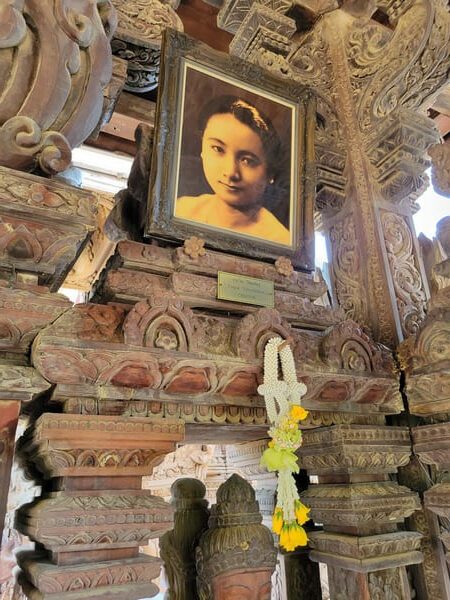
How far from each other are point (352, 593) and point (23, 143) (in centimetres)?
192

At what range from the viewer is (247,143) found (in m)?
2.13

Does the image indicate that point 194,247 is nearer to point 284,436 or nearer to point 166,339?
point 166,339

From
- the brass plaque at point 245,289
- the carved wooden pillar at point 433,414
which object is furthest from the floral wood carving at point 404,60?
the brass plaque at point 245,289

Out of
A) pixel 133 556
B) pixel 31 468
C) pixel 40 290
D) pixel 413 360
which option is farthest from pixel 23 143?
pixel 413 360

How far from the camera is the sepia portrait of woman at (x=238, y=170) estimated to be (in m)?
1.98

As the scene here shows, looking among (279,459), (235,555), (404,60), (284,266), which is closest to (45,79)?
(284,266)

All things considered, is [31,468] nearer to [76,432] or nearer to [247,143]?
[76,432]

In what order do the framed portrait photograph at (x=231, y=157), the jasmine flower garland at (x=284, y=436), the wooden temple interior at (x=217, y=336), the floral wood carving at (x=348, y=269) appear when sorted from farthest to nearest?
the floral wood carving at (x=348, y=269) → the framed portrait photograph at (x=231, y=157) → the jasmine flower garland at (x=284, y=436) → the wooden temple interior at (x=217, y=336)

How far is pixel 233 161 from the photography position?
2072mm

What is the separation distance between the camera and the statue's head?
1648mm

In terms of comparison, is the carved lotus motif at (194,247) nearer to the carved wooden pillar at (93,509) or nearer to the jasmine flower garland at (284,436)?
the jasmine flower garland at (284,436)

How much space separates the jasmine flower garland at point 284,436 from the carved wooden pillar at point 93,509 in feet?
1.12

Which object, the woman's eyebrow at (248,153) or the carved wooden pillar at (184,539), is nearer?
the carved wooden pillar at (184,539)

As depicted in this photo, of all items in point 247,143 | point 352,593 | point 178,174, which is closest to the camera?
point 352,593
